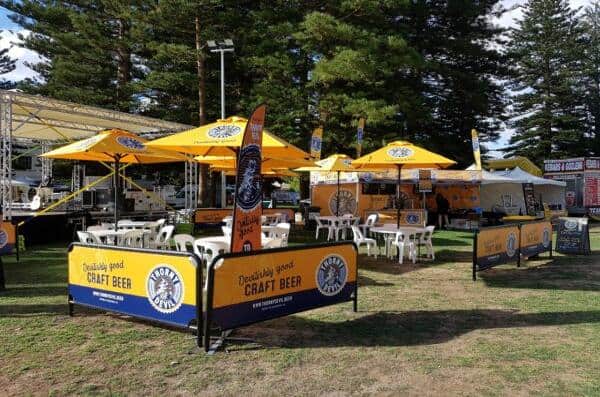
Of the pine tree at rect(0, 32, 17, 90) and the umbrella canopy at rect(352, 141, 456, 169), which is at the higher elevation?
the pine tree at rect(0, 32, 17, 90)

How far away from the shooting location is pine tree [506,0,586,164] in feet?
137

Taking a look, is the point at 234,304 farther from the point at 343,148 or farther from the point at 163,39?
the point at 163,39

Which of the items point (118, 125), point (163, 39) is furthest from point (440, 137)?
point (118, 125)

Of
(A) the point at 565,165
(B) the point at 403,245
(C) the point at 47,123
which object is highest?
(C) the point at 47,123

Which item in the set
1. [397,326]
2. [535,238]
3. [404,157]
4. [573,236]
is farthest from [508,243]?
[397,326]

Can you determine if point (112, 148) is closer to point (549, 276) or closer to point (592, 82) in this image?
point (549, 276)

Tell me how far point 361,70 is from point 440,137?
12.3 meters

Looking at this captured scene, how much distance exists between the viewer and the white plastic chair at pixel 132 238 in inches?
384

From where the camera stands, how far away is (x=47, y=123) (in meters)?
16.7

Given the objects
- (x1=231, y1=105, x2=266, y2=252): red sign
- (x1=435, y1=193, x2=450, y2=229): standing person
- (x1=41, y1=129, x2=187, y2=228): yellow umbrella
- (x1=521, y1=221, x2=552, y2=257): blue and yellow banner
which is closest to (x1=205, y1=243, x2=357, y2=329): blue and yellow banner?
(x1=231, y1=105, x2=266, y2=252): red sign

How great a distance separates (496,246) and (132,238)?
6834 millimetres

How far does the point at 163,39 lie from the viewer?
23.2m

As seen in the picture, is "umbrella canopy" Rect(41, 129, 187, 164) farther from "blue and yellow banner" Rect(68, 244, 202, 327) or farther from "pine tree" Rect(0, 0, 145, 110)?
"pine tree" Rect(0, 0, 145, 110)

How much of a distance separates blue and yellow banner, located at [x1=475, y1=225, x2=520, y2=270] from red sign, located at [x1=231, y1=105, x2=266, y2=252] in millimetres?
4262
